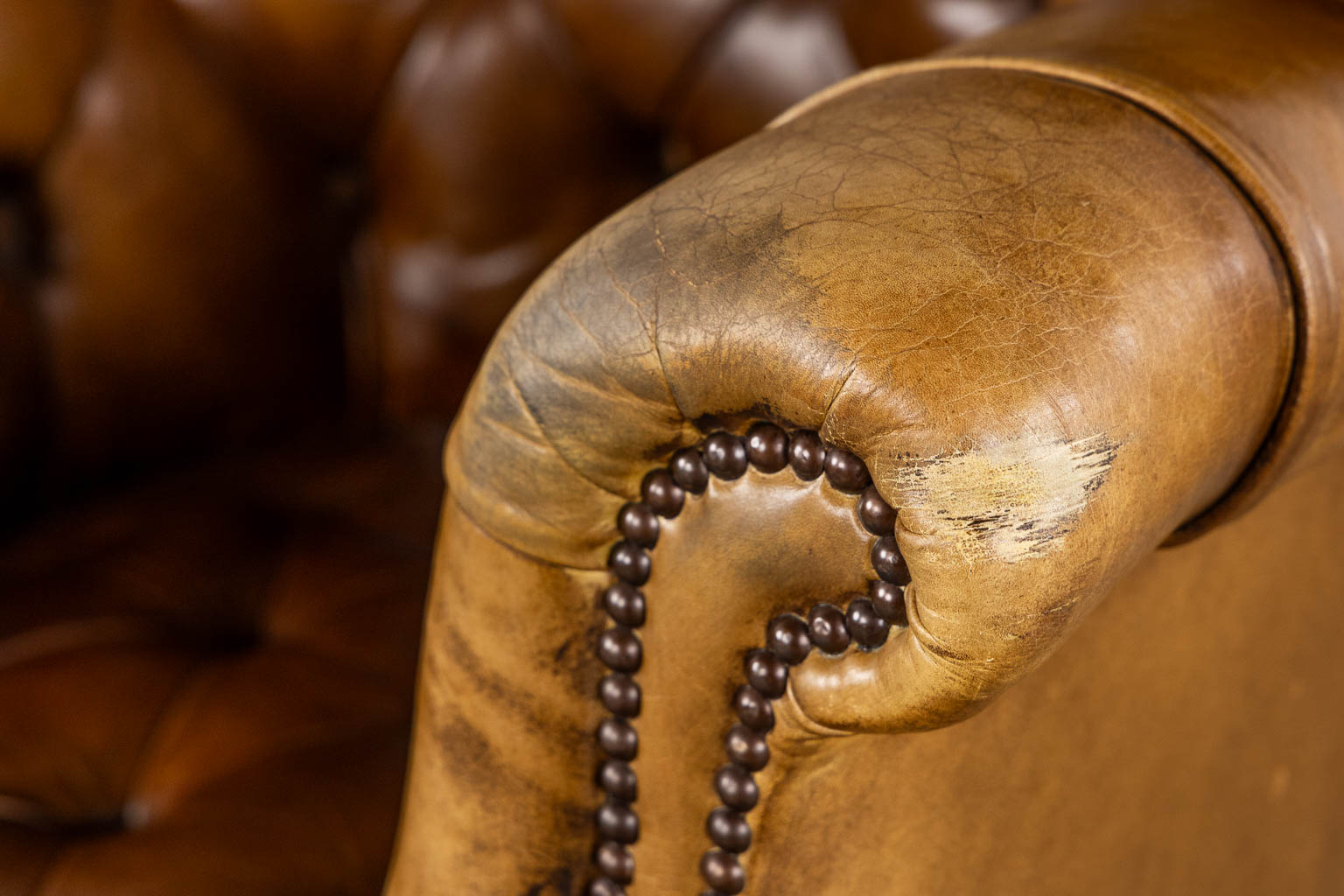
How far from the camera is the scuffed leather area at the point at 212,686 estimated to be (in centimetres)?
58

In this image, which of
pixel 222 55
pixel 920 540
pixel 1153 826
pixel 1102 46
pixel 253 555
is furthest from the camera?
pixel 222 55

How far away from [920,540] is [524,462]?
14 centimetres

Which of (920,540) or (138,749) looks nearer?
(920,540)

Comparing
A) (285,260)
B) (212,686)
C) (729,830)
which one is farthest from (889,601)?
(285,260)

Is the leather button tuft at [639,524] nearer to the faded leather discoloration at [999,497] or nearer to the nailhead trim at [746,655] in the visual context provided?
the nailhead trim at [746,655]

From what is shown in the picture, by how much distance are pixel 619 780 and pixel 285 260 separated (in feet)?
2.24

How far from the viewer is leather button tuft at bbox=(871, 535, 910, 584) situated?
368 mm

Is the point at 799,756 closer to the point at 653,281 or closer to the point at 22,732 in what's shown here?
the point at 653,281

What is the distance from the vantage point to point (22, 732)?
0.65 metres

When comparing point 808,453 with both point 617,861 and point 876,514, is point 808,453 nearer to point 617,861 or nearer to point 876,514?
point 876,514

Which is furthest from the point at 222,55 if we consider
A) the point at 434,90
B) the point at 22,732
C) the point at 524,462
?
the point at 524,462

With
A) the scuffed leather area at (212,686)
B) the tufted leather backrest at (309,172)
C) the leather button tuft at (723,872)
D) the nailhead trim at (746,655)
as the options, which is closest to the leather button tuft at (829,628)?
the nailhead trim at (746,655)

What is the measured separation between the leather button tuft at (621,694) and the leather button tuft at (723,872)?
6cm

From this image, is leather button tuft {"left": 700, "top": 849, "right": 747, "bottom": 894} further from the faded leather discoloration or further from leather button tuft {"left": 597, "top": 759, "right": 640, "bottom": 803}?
the faded leather discoloration
